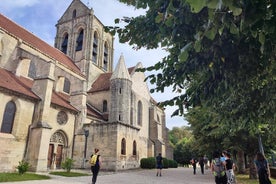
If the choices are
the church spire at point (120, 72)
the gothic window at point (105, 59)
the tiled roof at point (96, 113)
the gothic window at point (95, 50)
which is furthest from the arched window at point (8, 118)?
the gothic window at point (105, 59)

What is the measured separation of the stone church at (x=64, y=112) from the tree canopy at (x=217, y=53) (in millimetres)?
14323

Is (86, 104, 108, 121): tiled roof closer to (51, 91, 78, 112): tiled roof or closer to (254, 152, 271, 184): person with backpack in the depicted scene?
(51, 91, 78, 112): tiled roof

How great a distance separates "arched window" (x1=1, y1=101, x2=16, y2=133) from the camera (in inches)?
634

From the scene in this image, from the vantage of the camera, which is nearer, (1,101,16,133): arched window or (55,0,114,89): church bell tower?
Answer: (1,101,16,133): arched window

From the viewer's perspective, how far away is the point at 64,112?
21.7 meters

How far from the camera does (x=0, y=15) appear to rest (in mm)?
24484

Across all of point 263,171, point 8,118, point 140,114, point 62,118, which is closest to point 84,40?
point 140,114

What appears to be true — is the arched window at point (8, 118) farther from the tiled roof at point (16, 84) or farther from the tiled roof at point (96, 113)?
the tiled roof at point (96, 113)

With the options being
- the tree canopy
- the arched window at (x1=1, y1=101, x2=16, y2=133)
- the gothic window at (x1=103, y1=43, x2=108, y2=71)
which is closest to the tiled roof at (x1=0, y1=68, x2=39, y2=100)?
the arched window at (x1=1, y1=101, x2=16, y2=133)

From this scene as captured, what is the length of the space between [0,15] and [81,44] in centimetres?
1439

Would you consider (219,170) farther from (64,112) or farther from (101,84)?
(101,84)

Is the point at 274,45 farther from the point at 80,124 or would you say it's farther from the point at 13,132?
the point at 80,124

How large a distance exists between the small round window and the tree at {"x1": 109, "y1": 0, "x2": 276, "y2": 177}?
17276 millimetres

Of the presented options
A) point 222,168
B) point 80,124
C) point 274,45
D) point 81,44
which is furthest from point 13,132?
point 81,44
